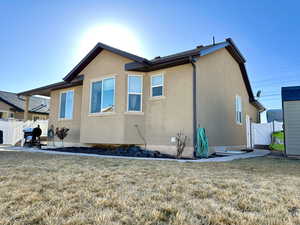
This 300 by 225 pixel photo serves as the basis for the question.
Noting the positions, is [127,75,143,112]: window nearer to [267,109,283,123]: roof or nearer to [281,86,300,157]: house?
[281,86,300,157]: house

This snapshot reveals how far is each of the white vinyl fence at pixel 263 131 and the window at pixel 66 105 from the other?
1255 centimetres

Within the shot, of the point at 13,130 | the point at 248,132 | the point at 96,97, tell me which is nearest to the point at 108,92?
the point at 96,97

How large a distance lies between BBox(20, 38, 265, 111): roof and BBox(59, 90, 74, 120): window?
22.3 inches

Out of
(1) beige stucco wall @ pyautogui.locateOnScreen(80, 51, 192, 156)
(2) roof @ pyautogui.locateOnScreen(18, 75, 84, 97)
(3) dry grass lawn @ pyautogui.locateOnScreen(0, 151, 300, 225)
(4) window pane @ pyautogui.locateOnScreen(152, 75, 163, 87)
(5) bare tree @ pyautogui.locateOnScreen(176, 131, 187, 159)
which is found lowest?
(3) dry grass lawn @ pyautogui.locateOnScreen(0, 151, 300, 225)

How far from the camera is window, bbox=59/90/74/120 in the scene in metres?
12.8

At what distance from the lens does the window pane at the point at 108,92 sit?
9.77m

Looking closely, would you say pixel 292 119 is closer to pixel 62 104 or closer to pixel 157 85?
pixel 157 85

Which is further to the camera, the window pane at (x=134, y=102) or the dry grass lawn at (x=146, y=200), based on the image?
the window pane at (x=134, y=102)

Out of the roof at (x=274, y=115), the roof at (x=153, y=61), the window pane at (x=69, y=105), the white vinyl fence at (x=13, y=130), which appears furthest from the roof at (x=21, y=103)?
the roof at (x=274, y=115)

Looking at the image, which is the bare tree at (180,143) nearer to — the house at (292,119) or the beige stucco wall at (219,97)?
the beige stucco wall at (219,97)

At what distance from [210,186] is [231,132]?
8.79 metres

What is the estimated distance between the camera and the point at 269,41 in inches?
569

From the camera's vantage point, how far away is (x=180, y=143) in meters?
7.98

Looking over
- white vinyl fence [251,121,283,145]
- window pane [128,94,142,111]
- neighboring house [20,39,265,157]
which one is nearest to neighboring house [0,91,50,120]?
neighboring house [20,39,265,157]
